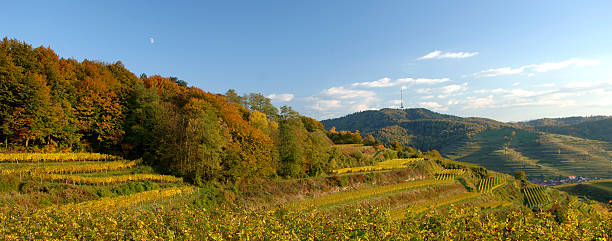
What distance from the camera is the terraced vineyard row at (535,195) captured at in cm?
4836

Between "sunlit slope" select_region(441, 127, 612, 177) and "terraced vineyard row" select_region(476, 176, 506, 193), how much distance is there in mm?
56997

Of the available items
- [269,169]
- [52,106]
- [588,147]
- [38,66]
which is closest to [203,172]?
[269,169]

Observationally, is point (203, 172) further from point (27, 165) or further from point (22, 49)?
point (22, 49)

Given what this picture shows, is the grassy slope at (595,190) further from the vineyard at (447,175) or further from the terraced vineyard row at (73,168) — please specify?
the terraced vineyard row at (73,168)

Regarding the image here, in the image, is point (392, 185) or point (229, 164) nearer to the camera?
point (229, 164)

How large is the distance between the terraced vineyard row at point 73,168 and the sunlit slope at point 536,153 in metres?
121

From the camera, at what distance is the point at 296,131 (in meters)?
40.3

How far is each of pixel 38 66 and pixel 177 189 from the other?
20.8 m

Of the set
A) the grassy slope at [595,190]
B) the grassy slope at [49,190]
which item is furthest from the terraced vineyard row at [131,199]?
the grassy slope at [595,190]

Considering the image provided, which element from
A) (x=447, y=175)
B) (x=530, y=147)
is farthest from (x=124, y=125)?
(x=530, y=147)

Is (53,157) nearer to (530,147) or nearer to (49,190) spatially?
(49,190)

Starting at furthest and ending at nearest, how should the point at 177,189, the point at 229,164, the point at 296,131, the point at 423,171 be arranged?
the point at 423,171
the point at 296,131
the point at 229,164
the point at 177,189

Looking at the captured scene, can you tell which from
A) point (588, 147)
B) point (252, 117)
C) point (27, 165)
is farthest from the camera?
point (588, 147)

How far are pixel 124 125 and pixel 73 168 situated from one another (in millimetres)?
9673
